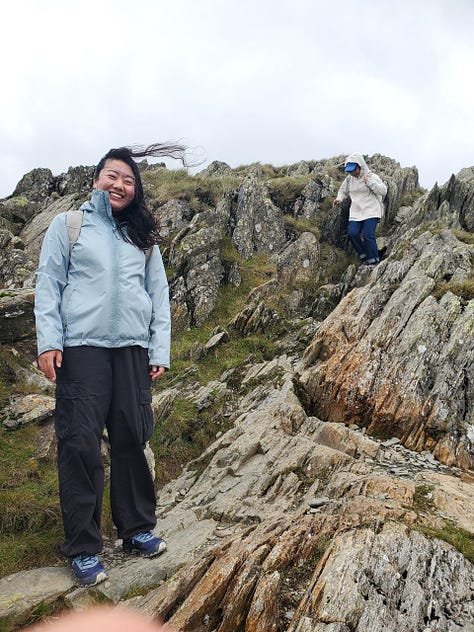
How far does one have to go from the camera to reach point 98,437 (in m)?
5.41

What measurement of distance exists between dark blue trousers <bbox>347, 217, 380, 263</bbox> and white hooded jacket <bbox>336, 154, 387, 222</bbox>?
0.58 ft

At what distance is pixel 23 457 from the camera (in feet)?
26.1

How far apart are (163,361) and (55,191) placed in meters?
25.1

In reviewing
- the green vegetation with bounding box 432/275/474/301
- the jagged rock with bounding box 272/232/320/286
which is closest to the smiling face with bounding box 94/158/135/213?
the green vegetation with bounding box 432/275/474/301

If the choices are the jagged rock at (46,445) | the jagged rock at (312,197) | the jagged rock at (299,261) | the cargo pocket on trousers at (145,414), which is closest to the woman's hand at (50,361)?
the cargo pocket on trousers at (145,414)

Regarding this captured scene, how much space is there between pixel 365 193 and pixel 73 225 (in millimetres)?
12048

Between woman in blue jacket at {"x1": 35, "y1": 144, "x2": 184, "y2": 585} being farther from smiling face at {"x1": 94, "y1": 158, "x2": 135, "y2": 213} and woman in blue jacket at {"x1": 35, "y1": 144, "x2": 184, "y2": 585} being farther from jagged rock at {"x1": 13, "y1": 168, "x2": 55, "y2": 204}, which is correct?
jagged rock at {"x1": 13, "y1": 168, "x2": 55, "y2": 204}

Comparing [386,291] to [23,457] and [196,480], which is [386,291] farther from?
[23,457]

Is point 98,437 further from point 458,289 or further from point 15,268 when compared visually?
point 15,268

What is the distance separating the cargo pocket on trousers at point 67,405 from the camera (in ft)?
17.3

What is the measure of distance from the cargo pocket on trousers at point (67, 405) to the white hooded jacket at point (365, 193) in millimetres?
12237

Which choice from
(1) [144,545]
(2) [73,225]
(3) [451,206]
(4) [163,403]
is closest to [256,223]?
(3) [451,206]

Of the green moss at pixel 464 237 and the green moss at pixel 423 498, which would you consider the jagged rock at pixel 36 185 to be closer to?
the green moss at pixel 464 237

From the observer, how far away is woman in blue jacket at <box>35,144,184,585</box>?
5.23 meters
